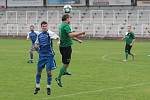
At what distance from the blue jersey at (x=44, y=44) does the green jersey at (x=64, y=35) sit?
131cm

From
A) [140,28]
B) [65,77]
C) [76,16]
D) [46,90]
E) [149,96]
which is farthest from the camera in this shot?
[76,16]

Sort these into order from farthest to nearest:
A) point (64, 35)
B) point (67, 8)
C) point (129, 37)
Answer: point (67, 8) < point (129, 37) < point (64, 35)

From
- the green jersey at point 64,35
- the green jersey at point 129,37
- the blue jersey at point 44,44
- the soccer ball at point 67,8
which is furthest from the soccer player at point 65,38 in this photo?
the soccer ball at point 67,8

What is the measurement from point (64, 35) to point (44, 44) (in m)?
1.69

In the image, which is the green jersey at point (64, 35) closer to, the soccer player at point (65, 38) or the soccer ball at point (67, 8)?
the soccer player at point (65, 38)

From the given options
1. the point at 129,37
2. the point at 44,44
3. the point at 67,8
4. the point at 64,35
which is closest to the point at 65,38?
the point at 64,35

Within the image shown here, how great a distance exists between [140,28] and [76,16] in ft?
28.1

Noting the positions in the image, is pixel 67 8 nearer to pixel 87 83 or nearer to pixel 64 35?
pixel 87 83

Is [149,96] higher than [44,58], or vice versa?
[44,58]

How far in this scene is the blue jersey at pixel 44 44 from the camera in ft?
50.2

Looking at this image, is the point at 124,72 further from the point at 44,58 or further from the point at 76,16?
the point at 76,16

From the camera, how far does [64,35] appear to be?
1686 centimetres

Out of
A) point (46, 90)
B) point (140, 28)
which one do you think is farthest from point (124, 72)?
point (140, 28)

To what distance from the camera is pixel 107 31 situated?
2266 inches
